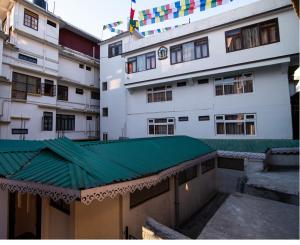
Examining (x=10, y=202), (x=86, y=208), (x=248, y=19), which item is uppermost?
(x=248, y=19)

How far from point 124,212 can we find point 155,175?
1512mm

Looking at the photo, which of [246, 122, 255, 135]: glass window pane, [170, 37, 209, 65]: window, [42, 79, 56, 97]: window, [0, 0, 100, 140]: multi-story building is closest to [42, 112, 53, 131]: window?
[0, 0, 100, 140]: multi-story building

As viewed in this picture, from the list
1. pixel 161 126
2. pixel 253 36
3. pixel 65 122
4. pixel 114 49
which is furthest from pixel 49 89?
pixel 253 36

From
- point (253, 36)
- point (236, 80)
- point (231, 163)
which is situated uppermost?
point (253, 36)

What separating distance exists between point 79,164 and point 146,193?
3.27 m

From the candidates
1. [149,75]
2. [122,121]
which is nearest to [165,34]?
[149,75]

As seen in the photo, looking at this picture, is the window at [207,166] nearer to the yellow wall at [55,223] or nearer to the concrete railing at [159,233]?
the concrete railing at [159,233]

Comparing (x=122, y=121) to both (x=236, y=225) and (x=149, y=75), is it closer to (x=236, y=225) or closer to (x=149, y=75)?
(x=149, y=75)

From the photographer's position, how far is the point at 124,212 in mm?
6285

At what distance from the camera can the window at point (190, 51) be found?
54.2ft

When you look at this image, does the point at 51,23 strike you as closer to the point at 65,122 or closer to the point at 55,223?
the point at 65,122

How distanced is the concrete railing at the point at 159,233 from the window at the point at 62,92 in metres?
20.1

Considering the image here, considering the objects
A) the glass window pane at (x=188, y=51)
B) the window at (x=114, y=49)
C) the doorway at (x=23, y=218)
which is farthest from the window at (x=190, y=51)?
the doorway at (x=23, y=218)

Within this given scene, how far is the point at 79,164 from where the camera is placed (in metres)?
5.36
